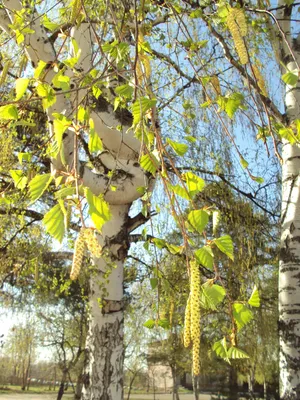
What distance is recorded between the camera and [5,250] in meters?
4.44

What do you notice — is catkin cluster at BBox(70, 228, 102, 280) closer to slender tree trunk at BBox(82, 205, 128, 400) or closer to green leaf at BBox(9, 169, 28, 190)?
green leaf at BBox(9, 169, 28, 190)

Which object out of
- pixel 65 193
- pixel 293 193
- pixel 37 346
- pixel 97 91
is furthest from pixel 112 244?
pixel 37 346

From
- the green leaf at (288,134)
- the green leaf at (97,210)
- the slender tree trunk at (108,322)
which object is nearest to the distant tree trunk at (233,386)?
the slender tree trunk at (108,322)

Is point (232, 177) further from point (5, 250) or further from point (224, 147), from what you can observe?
point (5, 250)

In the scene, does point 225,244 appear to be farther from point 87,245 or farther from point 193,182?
point 87,245

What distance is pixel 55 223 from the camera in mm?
835

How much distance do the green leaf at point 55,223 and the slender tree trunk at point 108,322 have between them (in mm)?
2636

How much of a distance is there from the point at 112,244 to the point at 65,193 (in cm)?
294

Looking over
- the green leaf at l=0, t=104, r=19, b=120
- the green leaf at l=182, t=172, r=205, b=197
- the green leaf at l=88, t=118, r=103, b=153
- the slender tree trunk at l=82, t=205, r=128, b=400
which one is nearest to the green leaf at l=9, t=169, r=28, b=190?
the green leaf at l=0, t=104, r=19, b=120

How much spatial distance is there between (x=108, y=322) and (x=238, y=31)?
277cm

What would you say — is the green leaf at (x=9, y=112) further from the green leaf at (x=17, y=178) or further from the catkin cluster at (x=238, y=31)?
the catkin cluster at (x=238, y=31)

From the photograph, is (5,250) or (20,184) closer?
(20,184)

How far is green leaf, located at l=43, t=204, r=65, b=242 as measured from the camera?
83 centimetres

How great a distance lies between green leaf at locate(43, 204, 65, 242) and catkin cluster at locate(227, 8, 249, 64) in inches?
31.6
